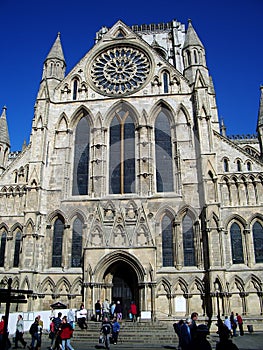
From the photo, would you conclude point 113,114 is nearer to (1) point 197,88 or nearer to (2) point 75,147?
(2) point 75,147

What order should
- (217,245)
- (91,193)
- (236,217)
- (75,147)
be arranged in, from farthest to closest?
(75,147), (91,193), (236,217), (217,245)

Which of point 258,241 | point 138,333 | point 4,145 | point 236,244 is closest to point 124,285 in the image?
point 138,333

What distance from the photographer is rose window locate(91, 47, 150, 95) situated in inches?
1105

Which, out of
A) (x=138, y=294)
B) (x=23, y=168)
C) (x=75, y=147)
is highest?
(x=75, y=147)

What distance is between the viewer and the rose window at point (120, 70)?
28078mm

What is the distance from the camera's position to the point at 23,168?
25.6 metres

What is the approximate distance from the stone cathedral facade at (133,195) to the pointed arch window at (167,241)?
7cm

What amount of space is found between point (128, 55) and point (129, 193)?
12676 millimetres

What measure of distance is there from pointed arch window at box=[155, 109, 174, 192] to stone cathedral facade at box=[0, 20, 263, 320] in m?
0.08

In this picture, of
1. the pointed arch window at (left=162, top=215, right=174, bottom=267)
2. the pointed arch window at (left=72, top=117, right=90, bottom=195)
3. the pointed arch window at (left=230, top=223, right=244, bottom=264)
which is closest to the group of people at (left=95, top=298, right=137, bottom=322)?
the pointed arch window at (left=162, top=215, right=174, bottom=267)

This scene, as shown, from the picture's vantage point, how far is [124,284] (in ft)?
73.5

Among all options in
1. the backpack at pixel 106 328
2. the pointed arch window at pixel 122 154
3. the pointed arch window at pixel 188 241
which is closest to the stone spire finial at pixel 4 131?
the pointed arch window at pixel 122 154

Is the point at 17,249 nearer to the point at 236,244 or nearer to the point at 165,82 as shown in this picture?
the point at 236,244

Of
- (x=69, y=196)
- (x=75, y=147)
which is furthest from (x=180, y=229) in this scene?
(x=75, y=147)
